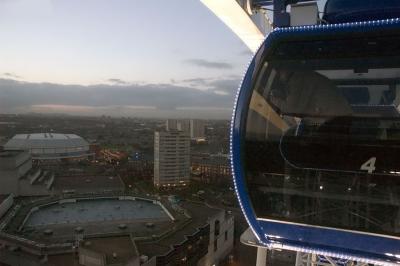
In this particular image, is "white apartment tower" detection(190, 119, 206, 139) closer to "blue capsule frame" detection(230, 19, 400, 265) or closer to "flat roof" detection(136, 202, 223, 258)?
"flat roof" detection(136, 202, 223, 258)

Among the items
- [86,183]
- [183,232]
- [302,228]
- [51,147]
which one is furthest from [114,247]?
[51,147]

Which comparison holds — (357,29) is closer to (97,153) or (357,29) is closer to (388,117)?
(388,117)

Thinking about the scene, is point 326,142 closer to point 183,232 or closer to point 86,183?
point 183,232

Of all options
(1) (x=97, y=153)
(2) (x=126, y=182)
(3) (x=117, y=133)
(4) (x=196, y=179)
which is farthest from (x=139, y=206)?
(3) (x=117, y=133)

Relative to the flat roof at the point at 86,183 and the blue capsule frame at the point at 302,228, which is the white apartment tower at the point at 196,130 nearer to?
the flat roof at the point at 86,183

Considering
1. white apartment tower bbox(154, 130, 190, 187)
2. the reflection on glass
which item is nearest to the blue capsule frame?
the reflection on glass

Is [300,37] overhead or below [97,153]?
overhead
